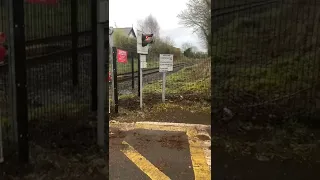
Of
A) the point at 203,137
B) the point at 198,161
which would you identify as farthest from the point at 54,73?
the point at 203,137

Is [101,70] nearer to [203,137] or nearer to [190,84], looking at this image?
[203,137]

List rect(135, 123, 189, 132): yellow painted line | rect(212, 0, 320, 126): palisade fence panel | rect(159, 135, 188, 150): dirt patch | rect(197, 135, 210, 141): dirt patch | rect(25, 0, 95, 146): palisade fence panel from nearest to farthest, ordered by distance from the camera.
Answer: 1. rect(25, 0, 95, 146): palisade fence panel
2. rect(212, 0, 320, 126): palisade fence panel
3. rect(159, 135, 188, 150): dirt patch
4. rect(197, 135, 210, 141): dirt patch
5. rect(135, 123, 189, 132): yellow painted line

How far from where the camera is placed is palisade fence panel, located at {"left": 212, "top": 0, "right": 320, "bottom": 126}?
2.07m

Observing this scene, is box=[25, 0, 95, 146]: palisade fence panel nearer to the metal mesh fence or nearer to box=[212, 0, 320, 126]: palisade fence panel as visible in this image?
box=[212, 0, 320, 126]: palisade fence panel

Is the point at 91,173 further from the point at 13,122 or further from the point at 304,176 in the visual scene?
the point at 304,176

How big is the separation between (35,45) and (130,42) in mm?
7076

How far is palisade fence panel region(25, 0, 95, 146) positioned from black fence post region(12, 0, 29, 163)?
0.03m

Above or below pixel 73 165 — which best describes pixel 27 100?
above

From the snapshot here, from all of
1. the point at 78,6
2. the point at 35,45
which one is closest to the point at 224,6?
the point at 78,6

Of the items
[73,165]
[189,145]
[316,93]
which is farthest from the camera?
[189,145]

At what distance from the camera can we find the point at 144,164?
296 centimetres

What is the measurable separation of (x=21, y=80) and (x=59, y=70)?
0.22m

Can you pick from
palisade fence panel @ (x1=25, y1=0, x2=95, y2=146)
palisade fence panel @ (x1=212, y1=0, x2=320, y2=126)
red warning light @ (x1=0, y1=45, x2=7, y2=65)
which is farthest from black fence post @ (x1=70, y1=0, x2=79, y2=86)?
palisade fence panel @ (x1=212, y1=0, x2=320, y2=126)

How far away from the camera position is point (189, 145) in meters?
3.54
